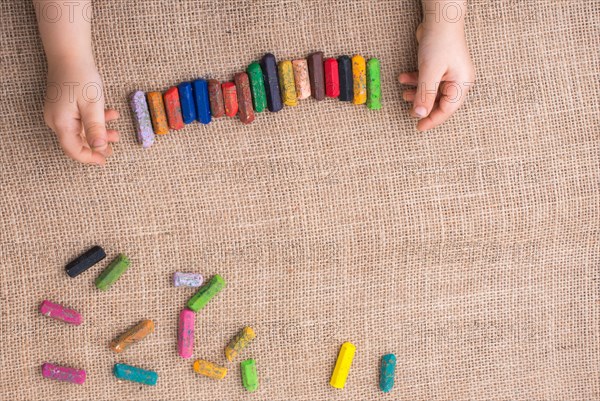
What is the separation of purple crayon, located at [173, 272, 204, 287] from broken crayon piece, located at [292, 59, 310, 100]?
0.34 m

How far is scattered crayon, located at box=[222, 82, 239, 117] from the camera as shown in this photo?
1.01m

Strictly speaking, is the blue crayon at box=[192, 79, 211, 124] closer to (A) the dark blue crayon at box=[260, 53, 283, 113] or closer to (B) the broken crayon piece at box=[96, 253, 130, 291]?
(A) the dark blue crayon at box=[260, 53, 283, 113]

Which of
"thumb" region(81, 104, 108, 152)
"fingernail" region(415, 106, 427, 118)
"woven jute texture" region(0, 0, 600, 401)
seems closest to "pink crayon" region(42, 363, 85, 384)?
"woven jute texture" region(0, 0, 600, 401)

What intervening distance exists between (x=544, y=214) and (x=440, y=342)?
0.92ft

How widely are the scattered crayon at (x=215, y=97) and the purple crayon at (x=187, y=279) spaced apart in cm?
26

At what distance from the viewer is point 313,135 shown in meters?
1.05

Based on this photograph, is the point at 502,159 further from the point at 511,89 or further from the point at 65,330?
the point at 65,330

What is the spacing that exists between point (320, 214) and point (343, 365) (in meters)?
0.26

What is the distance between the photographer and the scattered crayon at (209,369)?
1058mm

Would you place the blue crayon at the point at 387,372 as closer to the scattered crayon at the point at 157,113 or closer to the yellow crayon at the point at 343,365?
the yellow crayon at the point at 343,365

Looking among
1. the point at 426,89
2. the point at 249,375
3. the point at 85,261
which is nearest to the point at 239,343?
the point at 249,375

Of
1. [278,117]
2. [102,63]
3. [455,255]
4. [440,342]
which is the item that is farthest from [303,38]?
[440,342]

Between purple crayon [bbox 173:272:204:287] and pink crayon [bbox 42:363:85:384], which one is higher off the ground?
purple crayon [bbox 173:272:204:287]

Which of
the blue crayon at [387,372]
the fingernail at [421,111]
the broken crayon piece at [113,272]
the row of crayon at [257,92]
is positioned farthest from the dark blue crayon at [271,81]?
the blue crayon at [387,372]
